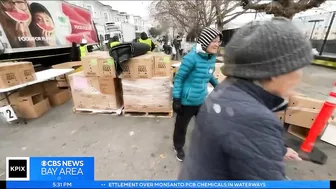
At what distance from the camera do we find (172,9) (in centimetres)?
1325

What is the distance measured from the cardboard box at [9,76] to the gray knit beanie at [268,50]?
13.2 feet

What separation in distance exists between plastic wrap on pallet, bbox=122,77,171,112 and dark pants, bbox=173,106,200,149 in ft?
4.13

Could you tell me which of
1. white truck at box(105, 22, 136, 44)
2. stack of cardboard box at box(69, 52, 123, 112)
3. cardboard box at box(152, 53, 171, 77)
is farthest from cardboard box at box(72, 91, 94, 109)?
white truck at box(105, 22, 136, 44)

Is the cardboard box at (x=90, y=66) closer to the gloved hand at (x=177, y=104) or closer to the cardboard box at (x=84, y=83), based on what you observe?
the cardboard box at (x=84, y=83)

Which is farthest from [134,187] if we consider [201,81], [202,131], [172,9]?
[172,9]

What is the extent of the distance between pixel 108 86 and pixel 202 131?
3384mm

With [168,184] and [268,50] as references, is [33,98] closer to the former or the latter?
[168,184]

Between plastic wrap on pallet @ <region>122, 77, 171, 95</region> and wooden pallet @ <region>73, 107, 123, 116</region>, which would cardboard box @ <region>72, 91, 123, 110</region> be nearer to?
wooden pallet @ <region>73, 107, 123, 116</region>

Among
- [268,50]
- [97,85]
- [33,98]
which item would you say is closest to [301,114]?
[268,50]

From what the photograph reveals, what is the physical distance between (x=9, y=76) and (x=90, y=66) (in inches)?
53.8

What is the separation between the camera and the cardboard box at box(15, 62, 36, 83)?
3566 millimetres

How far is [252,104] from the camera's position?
0.64m

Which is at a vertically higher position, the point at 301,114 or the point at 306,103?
the point at 306,103

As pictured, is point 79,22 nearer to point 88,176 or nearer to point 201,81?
point 201,81
